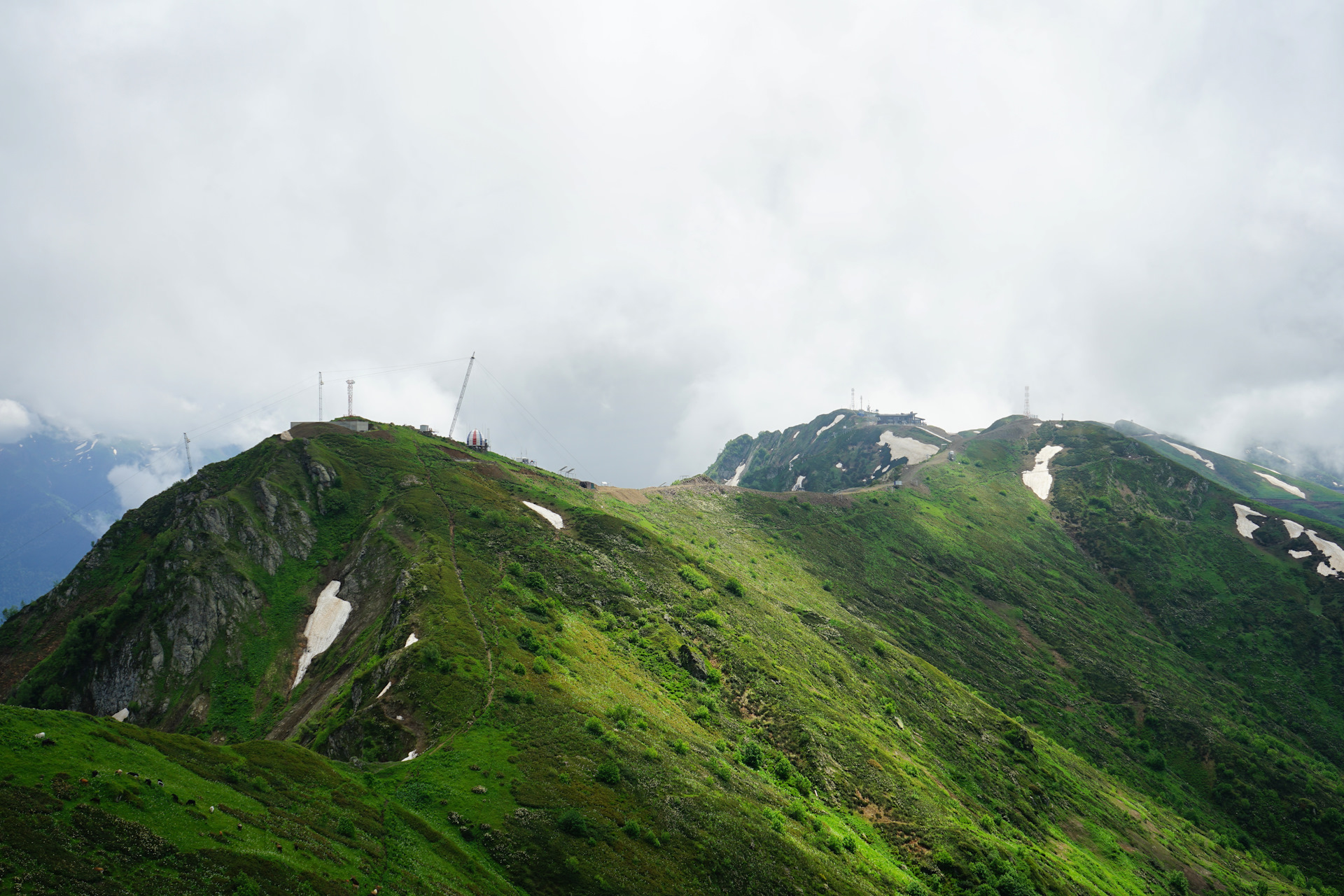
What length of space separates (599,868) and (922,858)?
95.0ft

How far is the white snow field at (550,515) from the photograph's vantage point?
85.2m

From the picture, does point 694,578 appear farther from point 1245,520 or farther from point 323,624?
point 1245,520

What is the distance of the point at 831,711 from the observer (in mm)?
59562

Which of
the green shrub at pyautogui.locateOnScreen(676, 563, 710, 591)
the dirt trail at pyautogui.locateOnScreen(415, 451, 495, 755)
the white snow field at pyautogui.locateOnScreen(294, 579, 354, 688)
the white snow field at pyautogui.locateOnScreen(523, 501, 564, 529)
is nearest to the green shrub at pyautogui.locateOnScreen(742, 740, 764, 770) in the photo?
the dirt trail at pyautogui.locateOnScreen(415, 451, 495, 755)

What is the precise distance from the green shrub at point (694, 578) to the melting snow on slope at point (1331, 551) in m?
160

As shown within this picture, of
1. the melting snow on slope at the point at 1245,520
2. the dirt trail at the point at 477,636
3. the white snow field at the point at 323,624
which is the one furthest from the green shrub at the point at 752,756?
the melting snow on slope at the point at 1245,520

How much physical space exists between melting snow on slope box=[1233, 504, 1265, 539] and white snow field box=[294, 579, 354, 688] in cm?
21351

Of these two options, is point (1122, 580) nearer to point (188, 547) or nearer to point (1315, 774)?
point (1315, 774)

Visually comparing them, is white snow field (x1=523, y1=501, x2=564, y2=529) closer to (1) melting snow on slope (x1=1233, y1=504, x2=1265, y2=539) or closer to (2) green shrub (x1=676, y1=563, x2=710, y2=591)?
(2) green shrub (x1=676, y1=563, x2=710, y2=591)

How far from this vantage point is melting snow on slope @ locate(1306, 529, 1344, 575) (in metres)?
133

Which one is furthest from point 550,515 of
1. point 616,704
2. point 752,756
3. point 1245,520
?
point 1245,520

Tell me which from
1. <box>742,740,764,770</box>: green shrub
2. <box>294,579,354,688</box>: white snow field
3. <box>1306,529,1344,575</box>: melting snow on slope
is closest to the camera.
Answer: <box>742,740,764,770</box>: green shrub

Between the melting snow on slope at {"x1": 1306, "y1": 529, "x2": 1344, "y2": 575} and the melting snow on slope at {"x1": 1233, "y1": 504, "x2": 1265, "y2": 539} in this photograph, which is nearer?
the melting snow on slope at {"x1": 1306, "y1": 529, "x2": 1344, "y2": 575}

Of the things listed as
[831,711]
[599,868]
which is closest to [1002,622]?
[831,711]
